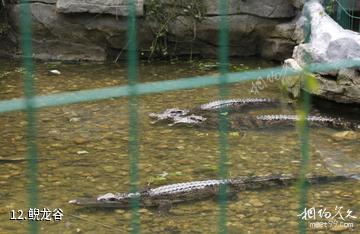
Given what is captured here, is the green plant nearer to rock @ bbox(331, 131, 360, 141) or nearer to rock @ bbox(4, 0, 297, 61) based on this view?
rock @ bbox(4, 0, 297, 61)

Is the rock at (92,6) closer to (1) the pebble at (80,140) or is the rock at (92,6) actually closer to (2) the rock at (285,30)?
(2) the rock at (285,30)

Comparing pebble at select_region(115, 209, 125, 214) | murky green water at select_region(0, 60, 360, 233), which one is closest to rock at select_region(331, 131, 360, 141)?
murky green water at select_region(0, 60, 360, 233)

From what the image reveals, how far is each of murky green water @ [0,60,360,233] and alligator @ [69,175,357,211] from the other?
0.14 ft

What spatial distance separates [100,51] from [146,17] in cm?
67

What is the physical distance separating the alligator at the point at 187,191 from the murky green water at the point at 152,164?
4cm

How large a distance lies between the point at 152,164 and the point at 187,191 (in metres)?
0.60

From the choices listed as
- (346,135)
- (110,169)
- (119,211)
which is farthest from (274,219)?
(346,135)

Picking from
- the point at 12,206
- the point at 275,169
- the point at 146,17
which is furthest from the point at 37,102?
the point at 146,17

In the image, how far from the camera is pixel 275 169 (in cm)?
399

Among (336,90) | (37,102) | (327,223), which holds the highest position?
(37,102)

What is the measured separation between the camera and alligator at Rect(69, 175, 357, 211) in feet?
11.1

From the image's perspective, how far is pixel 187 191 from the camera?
11.5 ft

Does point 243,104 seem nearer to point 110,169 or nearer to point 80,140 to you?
point 80,140

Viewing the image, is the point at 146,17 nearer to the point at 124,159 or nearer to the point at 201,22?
the point at 201,22
